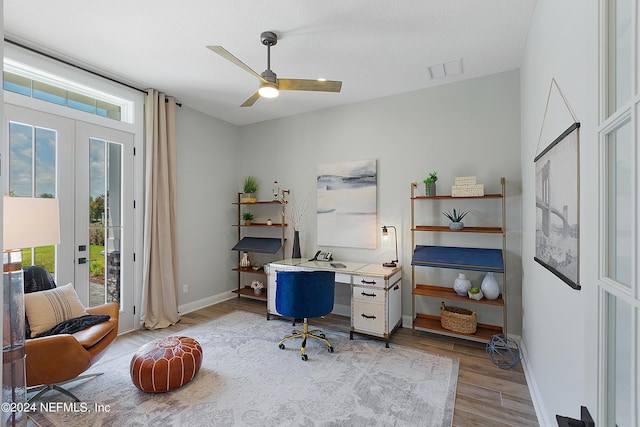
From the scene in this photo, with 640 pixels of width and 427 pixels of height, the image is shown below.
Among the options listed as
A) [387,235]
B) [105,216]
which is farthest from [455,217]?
[105,216]

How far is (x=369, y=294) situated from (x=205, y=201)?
2.84 m

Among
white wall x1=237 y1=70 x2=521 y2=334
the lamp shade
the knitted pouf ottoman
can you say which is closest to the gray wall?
white wall x1=237 y1=70 x2=521 y2=334

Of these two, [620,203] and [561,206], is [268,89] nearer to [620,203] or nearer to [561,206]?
[561,206]

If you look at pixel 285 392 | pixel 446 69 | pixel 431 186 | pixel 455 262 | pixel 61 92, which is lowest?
pixel 285 392

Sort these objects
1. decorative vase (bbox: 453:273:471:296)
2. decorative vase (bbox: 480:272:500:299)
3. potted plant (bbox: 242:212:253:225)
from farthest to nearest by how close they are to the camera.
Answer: potted plant (bbox: 242:212:253:225)
decorative vase (bbox: 453:273:471:296)
decorative vase (bbox: 480:272:500:299)

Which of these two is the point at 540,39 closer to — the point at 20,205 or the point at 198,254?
the point at 20,205

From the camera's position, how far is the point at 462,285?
3.05 m

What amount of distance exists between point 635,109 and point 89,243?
13.4 ft

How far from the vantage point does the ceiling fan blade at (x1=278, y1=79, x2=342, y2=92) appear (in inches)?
91.1

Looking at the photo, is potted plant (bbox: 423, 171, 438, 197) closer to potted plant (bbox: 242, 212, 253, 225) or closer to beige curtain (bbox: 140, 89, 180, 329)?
potted plant (bbox: 242, 212, 253, 225)

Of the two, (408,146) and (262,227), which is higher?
(408,146)

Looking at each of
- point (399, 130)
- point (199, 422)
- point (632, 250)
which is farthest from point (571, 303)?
point (399, 130)

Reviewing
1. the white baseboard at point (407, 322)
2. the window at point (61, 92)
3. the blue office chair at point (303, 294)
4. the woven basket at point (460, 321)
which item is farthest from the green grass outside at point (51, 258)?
the woven basket at point (460, 321)

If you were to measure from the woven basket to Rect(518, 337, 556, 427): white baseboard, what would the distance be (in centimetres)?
45
